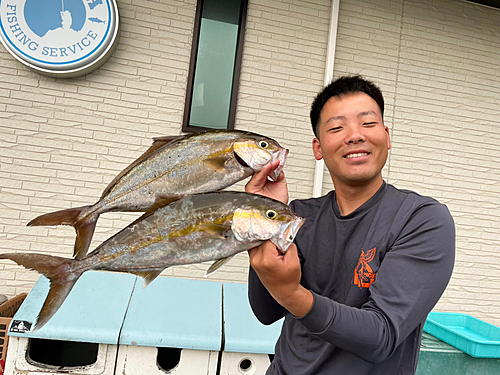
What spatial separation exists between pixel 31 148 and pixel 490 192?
4939mm

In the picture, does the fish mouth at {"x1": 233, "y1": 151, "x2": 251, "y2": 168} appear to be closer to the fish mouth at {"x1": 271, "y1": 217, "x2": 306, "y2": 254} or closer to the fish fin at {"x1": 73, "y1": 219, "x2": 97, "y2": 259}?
the fish mouth at {"x1": 271, "y1": 217, "x2": 306, "y2": 254}

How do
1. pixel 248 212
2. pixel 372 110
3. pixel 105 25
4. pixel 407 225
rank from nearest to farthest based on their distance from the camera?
pixel 248 212
pixel 407 225
pixel 372 110
pixel 105 25

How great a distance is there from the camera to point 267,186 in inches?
42.3

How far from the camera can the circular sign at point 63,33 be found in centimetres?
321

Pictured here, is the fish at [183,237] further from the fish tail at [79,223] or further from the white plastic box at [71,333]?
the white plastic box at [71,333]

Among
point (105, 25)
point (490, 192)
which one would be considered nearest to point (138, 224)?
point (105, 25)

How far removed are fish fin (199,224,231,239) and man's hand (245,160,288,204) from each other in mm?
209

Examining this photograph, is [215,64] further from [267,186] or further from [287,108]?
[267,186]

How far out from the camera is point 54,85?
3.45 meters

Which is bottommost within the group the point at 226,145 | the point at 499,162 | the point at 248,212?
the point at 248,212

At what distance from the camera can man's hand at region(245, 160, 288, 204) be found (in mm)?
966

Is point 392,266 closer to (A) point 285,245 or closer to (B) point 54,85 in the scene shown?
(A) point 285,245

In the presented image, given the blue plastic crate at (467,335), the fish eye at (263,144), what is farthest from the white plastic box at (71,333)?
the blue plastic crate at (467,335)

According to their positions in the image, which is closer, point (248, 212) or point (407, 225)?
point (248, 212)
